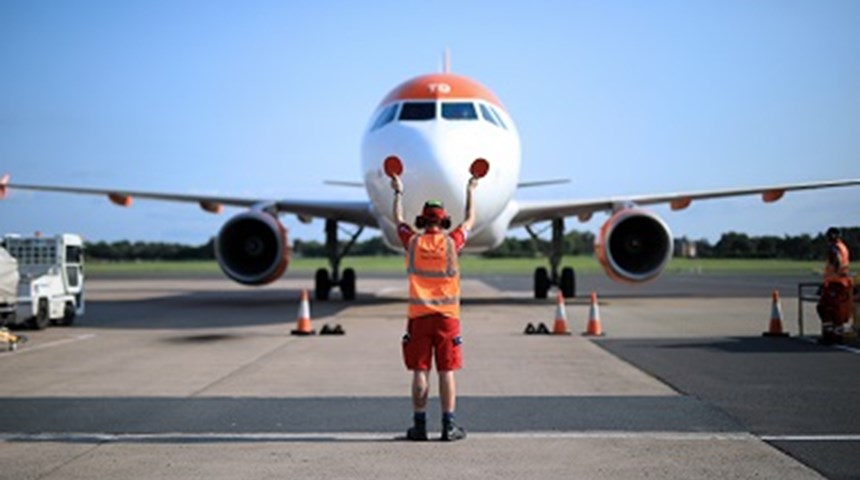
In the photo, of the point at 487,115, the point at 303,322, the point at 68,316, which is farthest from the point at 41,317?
the point at 487,115

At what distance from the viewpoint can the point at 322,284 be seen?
68.3ft

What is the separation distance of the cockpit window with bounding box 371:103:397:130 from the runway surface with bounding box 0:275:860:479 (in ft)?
10.2

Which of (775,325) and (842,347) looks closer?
(842,347)

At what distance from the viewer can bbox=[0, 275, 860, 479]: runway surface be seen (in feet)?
16.4

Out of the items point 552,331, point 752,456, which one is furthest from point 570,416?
point 552,331

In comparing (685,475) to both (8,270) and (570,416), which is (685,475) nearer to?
(570,416)

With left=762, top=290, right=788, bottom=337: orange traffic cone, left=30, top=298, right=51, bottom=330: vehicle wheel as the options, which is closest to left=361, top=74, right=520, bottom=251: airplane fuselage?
left=762, top=290, right=788, bottom=337: orange traffic cone

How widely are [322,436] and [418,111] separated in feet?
28.1

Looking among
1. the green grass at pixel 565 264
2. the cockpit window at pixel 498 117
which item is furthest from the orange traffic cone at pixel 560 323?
the green grass at pixel 565 264

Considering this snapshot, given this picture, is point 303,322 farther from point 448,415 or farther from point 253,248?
point 448,415

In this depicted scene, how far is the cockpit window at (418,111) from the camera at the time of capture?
44.5 ft

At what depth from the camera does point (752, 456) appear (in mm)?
5102

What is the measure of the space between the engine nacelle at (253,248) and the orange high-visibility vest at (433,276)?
36.0ft

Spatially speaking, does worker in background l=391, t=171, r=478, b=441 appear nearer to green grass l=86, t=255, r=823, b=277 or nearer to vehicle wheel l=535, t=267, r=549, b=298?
vehicle wheel l=535, t=267, r=549, b=298
